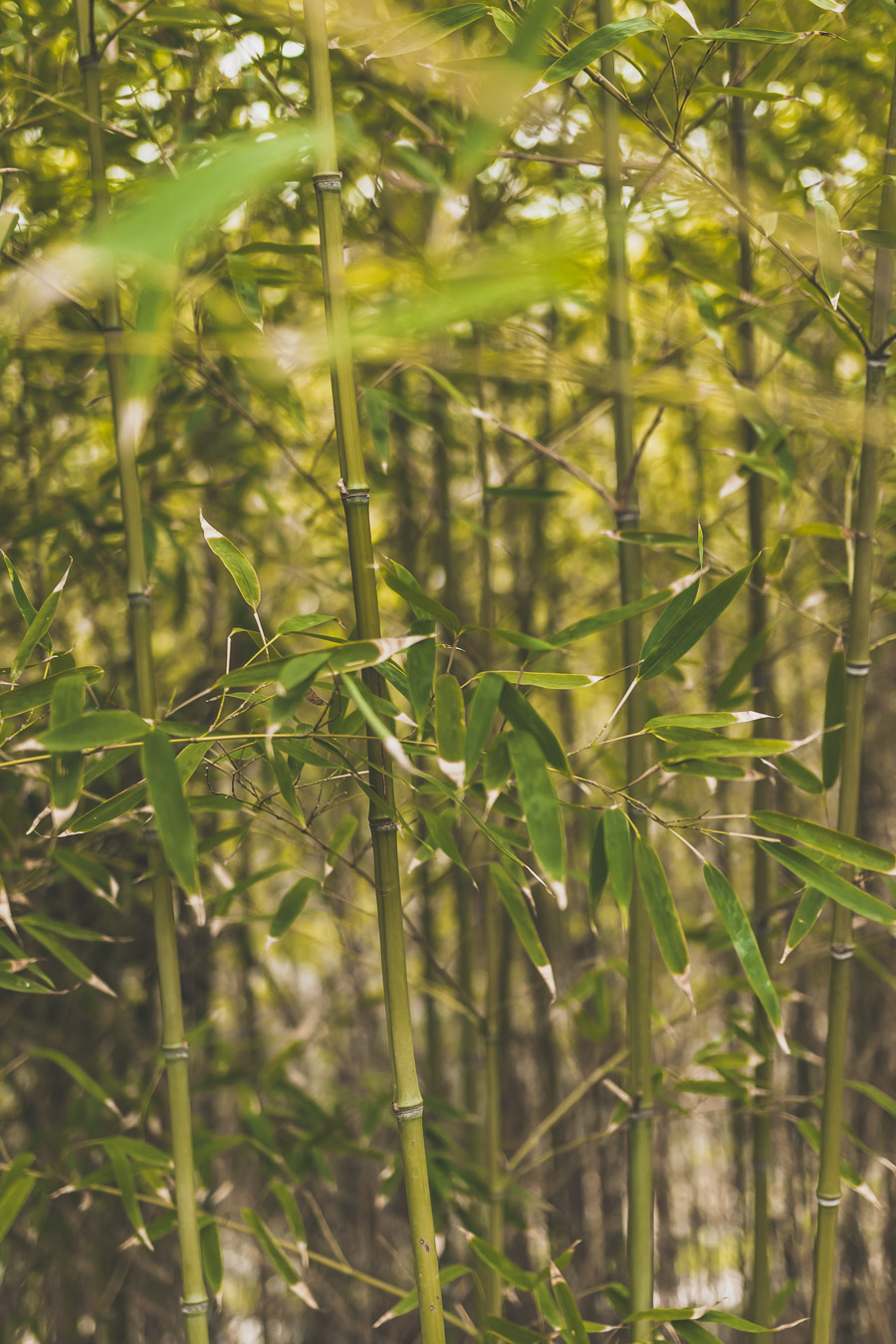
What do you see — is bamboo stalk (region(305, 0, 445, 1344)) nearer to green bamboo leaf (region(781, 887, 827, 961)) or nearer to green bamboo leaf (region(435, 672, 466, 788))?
green bamboo leaf (region(435, 672, 466, 788))

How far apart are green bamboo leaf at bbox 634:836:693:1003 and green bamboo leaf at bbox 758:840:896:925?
0.09 metres

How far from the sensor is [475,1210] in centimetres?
140

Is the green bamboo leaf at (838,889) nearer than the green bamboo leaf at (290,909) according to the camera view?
Yes

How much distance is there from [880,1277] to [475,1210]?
0.88 meters

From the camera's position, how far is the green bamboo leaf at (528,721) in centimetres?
64

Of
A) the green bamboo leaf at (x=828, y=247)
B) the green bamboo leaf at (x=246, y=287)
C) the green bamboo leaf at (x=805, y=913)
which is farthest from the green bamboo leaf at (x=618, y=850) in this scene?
the green bamboo leaf at (x=246, y=287)

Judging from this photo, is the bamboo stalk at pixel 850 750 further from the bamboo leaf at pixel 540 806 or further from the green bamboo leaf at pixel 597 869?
the bamboo leaf at pixel 540 806

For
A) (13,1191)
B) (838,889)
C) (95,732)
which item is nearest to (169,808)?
(95,732)

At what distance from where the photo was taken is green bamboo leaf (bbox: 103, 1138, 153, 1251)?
3.07 feet

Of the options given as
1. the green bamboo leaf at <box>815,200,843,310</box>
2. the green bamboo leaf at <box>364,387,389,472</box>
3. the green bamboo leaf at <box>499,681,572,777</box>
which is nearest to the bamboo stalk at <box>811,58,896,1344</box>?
the green bamboo leaf at <box>815,200,843,310</box>

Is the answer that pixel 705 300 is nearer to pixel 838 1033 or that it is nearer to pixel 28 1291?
pixel 838 1033

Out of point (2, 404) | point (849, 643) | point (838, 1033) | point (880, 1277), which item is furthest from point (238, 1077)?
point (880, 1277)

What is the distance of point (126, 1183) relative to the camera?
96cm

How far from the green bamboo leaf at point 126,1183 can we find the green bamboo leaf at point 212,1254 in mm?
61
